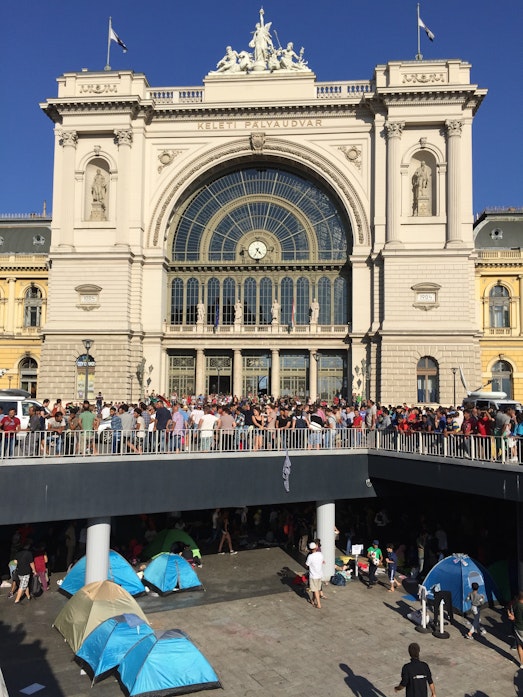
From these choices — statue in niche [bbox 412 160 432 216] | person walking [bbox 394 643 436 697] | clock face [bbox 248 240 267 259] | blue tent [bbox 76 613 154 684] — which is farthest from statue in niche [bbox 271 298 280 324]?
person walking [bbox 394 643 436 697]

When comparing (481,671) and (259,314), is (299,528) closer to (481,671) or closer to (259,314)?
(481,671)

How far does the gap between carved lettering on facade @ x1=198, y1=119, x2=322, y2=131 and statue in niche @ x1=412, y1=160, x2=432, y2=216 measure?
812cm

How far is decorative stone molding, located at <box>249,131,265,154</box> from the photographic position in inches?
1839

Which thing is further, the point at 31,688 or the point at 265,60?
the point at 265,60

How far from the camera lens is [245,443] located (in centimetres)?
2102

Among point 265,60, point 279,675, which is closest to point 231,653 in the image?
point 279,675

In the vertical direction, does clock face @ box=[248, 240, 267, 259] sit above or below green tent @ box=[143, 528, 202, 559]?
above

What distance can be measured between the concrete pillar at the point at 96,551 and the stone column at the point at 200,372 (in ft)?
94.3

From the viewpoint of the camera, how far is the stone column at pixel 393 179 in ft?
146

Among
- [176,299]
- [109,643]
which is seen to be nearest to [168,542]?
[109,643]

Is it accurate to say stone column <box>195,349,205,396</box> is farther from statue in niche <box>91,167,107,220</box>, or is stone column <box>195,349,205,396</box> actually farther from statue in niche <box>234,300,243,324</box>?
statue in niche <box>91,167,107,220</box>

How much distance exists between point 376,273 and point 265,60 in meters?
18.9

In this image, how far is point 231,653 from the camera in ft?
51.1

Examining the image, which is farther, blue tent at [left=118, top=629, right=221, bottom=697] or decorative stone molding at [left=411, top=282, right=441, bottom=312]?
decorative stone molding at [left=411, top=282, right=441, bottom=312]
